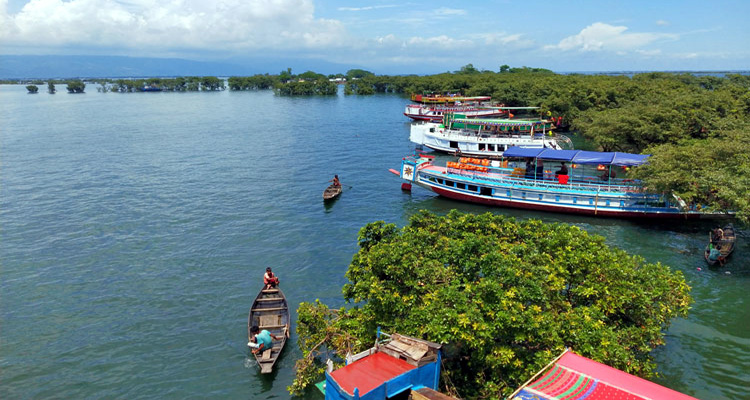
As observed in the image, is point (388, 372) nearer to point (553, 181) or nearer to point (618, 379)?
point (618, 379)

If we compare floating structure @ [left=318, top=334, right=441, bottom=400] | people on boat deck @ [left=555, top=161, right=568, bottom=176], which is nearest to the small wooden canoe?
people on boat deck @ [left=555, top=161, right=568, bottom=176]

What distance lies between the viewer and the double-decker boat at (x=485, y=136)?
5269 centimetres

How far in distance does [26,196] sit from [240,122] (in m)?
52.2

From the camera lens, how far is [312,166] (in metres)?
53.5

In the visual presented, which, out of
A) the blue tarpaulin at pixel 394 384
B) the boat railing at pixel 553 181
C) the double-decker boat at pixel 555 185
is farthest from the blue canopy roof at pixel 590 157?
the blue tarpaulin at pixel 394 384

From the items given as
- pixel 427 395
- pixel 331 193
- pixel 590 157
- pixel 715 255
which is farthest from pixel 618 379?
pixel 331 193

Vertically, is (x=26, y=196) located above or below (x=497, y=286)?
below

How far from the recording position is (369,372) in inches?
455

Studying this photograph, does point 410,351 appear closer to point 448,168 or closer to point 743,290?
point 743,290

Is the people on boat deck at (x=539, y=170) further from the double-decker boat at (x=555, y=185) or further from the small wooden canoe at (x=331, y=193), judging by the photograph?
the small wooden canoe at (x=331, y=193)

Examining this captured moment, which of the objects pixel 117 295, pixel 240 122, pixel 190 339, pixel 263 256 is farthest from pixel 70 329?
pixel 240 122

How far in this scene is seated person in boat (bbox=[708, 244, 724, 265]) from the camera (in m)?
25.4

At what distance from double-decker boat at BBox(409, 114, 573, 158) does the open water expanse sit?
630 cm

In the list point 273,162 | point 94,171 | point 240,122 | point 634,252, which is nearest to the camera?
point 634,252
